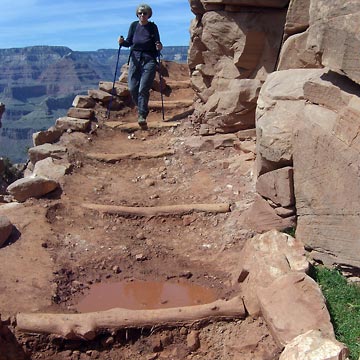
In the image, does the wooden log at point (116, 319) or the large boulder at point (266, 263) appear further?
the large boulder at point (266, 263)

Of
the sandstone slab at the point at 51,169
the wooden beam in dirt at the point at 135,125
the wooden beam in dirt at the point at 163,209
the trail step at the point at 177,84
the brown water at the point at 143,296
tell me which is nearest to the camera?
the brown water at the point at 143,296

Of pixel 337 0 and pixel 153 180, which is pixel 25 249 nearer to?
pixel 153 180

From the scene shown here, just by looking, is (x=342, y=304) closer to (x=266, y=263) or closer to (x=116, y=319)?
(x=266, y=263)

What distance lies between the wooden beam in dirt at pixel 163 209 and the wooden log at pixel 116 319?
2129mm

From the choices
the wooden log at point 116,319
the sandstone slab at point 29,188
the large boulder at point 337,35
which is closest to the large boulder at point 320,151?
the large boulder at point 337,35

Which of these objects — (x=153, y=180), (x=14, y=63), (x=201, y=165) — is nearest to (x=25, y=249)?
(x=153, y=180)

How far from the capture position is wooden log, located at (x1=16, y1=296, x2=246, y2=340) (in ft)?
14.6

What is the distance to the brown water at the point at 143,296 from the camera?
525 centimetres

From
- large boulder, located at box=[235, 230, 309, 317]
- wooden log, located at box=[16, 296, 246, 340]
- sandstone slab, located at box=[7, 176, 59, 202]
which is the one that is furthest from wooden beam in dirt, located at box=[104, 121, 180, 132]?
wooden log, located at box=[16, 296, 246, 340]

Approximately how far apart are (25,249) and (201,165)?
348cm

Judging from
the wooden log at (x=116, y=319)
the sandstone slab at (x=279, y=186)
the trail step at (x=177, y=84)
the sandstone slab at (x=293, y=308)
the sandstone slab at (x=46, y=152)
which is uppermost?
the trail step at (x=177, y=84)

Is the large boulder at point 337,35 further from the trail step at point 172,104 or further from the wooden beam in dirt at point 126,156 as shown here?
the trail step at point 172,104

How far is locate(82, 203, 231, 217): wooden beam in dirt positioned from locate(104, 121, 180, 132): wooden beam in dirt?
371 cm

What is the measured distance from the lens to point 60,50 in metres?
133
